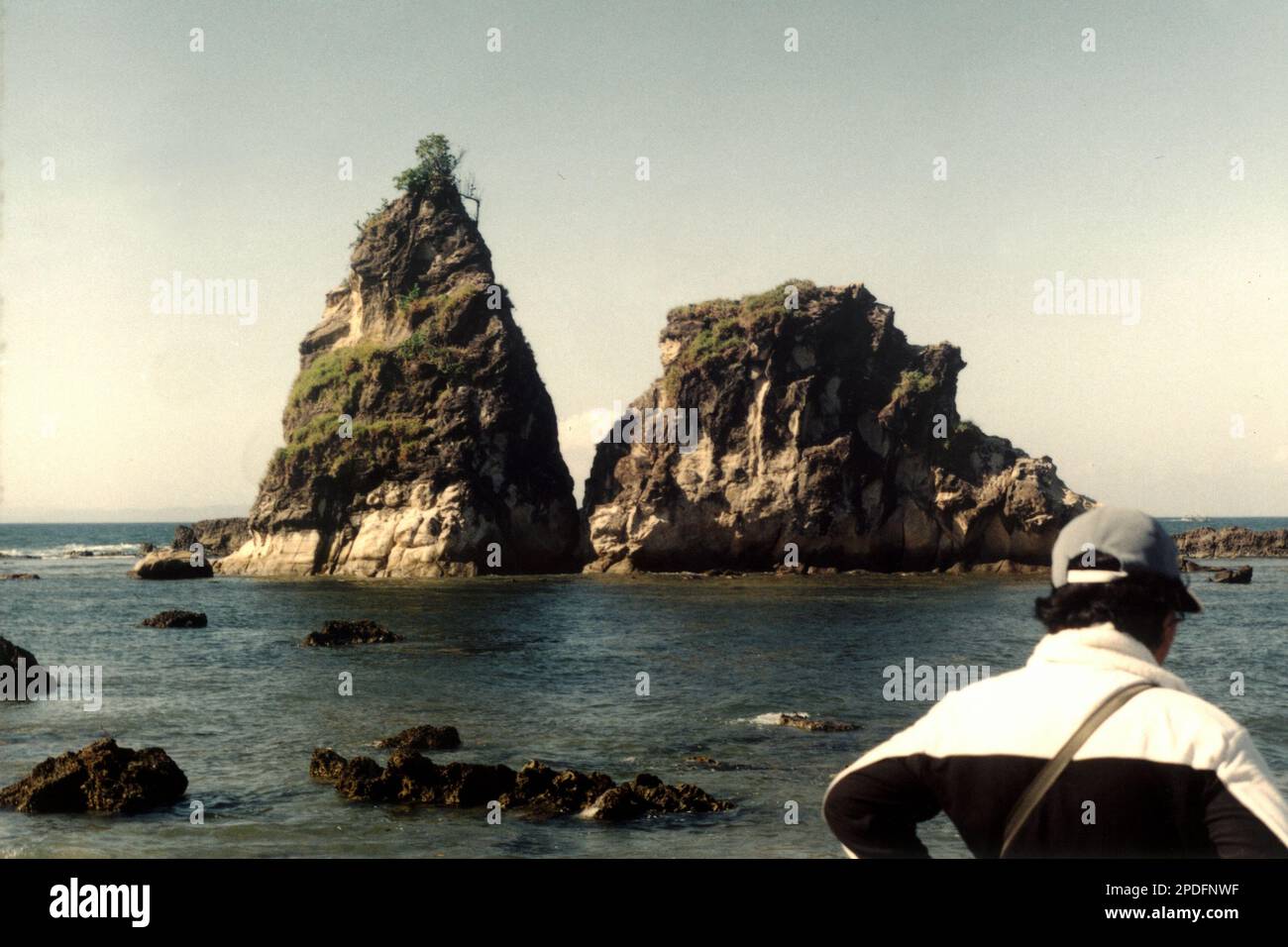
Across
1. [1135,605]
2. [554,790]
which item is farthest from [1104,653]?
[554,790]

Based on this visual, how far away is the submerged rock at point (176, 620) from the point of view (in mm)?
47906

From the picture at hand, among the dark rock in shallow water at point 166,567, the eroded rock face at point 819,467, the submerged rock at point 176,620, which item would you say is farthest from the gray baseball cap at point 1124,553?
the dark rock in shallow water at point 166,567

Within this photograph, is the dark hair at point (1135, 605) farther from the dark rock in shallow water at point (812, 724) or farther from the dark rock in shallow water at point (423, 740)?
the dark rock in shallow water at point (812, 724)

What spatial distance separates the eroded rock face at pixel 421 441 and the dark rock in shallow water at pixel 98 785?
62.3m

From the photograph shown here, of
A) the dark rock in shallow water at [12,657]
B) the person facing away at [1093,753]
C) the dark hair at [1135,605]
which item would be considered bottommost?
the dark rock in shallow water at [12,657]

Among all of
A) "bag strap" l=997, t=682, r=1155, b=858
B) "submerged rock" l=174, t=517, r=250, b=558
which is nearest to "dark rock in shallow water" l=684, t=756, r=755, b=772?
"bag strap" l=997, t=682, r=1155, b=858

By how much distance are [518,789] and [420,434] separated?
234 feet

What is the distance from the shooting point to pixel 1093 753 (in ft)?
10.8

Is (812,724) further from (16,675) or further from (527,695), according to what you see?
(16,675)

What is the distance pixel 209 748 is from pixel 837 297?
7406 centimetres

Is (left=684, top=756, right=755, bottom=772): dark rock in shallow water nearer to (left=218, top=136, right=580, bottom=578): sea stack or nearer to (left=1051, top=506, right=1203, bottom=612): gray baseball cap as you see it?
(left=1051, top=506, right=1203, bottom=612): gray baseball cap

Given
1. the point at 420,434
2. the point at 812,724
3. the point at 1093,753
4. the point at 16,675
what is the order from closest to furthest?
the point at 1093,753 → the point at 812,724 → the point at 16,675 → the point at 420,434

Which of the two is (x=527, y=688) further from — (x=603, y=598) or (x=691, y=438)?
(x=691, y=438)

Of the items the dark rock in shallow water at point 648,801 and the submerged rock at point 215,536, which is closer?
the dark rock in shallow water at point 648,801
